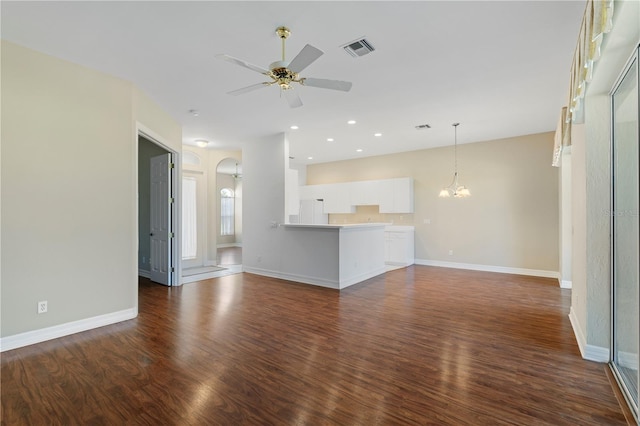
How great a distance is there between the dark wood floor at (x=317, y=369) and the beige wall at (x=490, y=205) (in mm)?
2537

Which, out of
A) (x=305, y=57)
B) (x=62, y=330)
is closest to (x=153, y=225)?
(x=62, y=330)

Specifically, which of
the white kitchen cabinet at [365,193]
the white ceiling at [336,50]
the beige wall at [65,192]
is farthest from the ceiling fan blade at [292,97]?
the white kitchen cabinet at [365,193]

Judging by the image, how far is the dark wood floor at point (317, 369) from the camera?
6.60 feet

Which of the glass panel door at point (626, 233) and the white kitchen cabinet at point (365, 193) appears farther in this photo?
the white kitchen cabinet at point (365, 193)

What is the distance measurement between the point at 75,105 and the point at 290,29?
2.56m

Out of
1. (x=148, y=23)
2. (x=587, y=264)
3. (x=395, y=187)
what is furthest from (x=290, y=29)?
(x=395, y=187)

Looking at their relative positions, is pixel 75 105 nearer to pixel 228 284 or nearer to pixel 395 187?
pixel 228 284

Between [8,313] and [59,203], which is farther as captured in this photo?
[59,203]

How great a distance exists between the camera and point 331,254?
546cm

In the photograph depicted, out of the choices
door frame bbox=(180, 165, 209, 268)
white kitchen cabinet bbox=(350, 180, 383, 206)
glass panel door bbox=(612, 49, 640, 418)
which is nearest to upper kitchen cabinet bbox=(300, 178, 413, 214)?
white kitchen cabinet bbox=(350, 180, 383, 206)

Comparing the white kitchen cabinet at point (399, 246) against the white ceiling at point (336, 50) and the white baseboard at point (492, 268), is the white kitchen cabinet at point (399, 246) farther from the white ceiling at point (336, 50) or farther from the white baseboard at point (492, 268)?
the white ceiling at point (336, 50)

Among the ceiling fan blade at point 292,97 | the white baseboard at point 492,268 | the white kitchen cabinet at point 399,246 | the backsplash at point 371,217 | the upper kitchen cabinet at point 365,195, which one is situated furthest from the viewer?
the backsplash at point 371,217

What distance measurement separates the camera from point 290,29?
2.76 meters

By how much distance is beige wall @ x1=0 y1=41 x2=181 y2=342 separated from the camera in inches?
116
